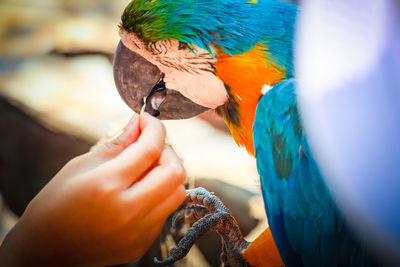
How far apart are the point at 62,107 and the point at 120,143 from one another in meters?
0.59

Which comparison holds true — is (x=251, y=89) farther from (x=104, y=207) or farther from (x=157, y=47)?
(x=104, y=207)

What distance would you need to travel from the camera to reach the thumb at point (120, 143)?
532mm

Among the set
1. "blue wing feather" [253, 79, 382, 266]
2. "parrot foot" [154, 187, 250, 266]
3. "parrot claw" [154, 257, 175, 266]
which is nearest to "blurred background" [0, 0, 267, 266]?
"parrot foot" [154, 187, 250, 266]

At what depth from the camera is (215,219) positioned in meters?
0.76

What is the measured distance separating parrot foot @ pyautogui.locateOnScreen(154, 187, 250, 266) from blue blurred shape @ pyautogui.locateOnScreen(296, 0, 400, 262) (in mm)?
308

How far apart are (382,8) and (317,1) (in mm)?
110

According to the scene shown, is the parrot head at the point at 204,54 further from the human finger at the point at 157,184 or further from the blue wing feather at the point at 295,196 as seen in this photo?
the human finger at the point at 157,184

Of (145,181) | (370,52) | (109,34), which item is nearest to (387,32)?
(370,52)

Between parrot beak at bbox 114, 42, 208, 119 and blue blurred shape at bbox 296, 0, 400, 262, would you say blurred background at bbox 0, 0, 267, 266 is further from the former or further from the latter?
blue blurred shape at bbox 296, 0, 400, 262

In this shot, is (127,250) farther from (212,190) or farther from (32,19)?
(32,19)

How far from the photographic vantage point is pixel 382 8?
50cm

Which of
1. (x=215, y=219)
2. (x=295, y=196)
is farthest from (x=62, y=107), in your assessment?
(x=295, y=196)

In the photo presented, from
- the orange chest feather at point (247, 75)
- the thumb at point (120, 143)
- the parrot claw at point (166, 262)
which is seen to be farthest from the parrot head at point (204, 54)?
the parrot claw at point (166, 262)

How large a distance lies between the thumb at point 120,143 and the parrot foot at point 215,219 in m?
0.26
